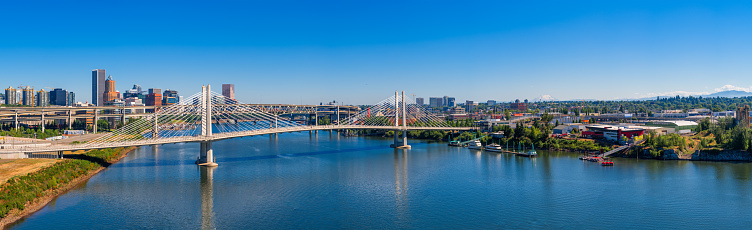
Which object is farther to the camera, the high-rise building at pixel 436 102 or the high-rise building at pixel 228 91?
the high-rise building at pixel 436 102

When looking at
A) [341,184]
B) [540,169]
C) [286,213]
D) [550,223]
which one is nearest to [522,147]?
[540,169]

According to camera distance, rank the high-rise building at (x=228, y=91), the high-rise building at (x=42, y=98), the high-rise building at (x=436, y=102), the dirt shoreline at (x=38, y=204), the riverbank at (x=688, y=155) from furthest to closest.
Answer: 1. the high-rise building at (x=436, y=102)
2. the high-rise building at (x=228, y=91)
3. the high-rise building at (x=42, y=98)
4. the riverbank at (x=688, y=155)
5. the dirt shoreline at (x=38, y=204)

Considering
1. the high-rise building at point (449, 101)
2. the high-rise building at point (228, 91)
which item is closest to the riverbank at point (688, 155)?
the high-rise building at point (228, 91)

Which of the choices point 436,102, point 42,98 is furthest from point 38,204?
point 436,102

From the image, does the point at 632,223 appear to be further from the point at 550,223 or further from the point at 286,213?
the point at 286,213

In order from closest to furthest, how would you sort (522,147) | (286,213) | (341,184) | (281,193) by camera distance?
(286,213), (281,193), (341,184), (522,147)

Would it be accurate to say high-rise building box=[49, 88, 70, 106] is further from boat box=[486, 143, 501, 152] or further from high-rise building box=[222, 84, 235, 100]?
boat box=[486, 143, 501, 152]

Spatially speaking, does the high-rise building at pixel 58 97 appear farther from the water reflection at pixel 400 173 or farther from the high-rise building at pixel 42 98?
the water reflection at pixel 400 173
